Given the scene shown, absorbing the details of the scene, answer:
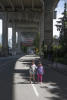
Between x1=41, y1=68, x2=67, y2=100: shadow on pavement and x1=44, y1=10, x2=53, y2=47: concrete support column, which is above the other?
x1=44, y1=10, x2=53, y2=47: concrete support column

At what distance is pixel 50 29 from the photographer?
60031 mm

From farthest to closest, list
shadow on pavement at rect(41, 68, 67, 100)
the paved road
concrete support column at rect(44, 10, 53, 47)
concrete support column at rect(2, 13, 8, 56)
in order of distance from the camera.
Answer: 1. concrete support column at rect(2, 13, 8, 56)
2. concrete support column at rect(44, 10, 53, 47)
3. shadow on pavement at rect(41, 68, 67, 100)
4. the paved road

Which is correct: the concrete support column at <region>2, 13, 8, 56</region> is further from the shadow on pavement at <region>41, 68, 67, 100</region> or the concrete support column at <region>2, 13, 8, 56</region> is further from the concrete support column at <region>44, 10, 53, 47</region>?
the shadow on pavement at <region>41, 68, 67, 100</region>

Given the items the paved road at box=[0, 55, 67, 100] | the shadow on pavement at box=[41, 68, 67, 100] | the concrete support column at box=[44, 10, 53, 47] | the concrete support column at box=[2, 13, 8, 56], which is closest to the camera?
the paved road at box=[0, 55, 67, 100]

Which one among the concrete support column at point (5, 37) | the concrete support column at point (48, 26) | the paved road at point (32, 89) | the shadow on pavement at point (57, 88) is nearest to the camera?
the paved road at point (32, 89)

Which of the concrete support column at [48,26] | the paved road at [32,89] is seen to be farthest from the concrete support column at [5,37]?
the paved road at [32,89]

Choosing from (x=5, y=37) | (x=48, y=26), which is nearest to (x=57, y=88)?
(x=48, y=26)

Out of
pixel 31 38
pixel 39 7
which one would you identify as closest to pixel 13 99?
pixel 39 7

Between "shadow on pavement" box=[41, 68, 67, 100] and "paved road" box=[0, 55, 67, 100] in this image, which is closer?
"paved road" box=[0, 55, 67, 100]

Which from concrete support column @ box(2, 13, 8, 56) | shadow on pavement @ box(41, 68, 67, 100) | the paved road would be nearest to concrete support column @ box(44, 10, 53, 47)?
concrete support column @ box(2, 13, 8, 56)

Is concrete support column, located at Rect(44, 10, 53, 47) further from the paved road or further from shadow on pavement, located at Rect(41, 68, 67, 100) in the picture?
the paved road

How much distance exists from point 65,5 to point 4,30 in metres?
46.2

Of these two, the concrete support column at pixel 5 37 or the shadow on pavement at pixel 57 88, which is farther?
the concrete support column at pixel 5 37

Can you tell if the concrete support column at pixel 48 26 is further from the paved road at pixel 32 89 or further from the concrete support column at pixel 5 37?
the paved road at pixel 32 89
